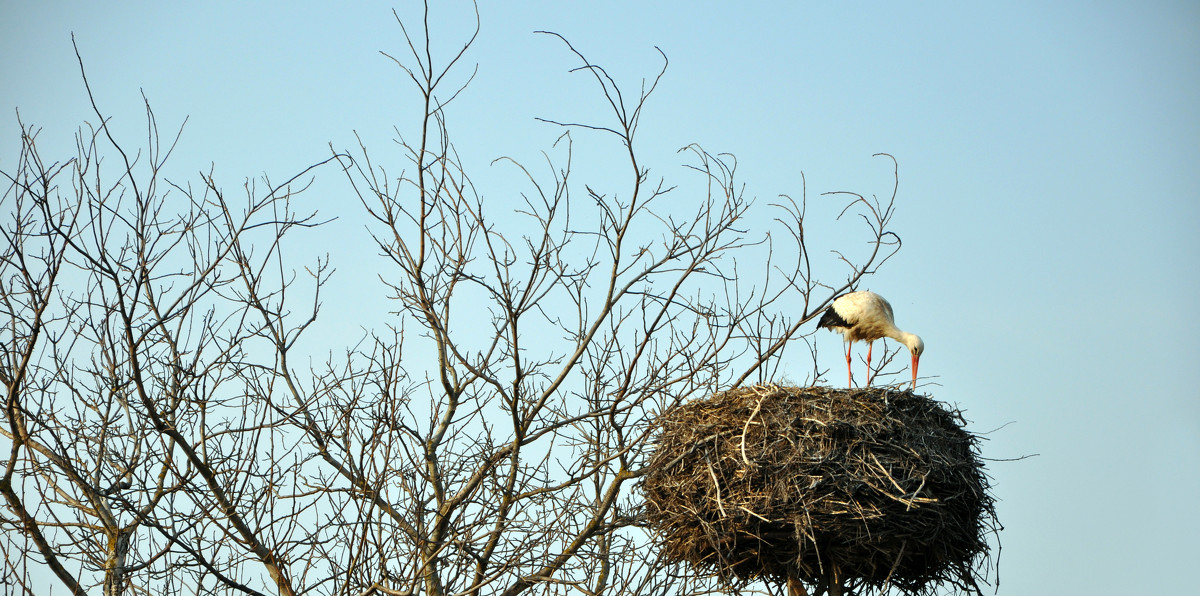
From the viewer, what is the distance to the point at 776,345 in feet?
21.3

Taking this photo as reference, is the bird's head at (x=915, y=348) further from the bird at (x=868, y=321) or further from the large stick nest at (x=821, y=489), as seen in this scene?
the large stick nest at (x=821, y=489)

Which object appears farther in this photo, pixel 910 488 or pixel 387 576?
pixel 910 488

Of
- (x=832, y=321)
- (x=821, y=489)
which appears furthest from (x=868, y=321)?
(x=821, y=489)

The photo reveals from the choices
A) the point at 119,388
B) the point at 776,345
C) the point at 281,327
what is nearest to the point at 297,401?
the point at 281,327

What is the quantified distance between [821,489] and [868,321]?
4.32 metres

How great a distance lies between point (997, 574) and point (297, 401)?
4501mm

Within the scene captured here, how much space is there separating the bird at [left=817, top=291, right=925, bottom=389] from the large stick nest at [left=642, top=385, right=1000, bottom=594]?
10.4ft

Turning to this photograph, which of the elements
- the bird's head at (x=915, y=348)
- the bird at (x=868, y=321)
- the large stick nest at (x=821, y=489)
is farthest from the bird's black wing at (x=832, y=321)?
the large stick nest at (x=821, y=489)

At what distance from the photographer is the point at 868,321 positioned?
404 inches

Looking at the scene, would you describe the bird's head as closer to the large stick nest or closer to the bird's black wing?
the bird's black wing

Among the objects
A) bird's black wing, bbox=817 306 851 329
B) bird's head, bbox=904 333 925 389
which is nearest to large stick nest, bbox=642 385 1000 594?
bird's head, bbox=904 333 925 389

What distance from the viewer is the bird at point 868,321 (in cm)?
1008

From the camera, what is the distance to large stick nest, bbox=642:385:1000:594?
245 inches

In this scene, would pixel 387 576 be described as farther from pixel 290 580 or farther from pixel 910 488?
pixel 910 488
